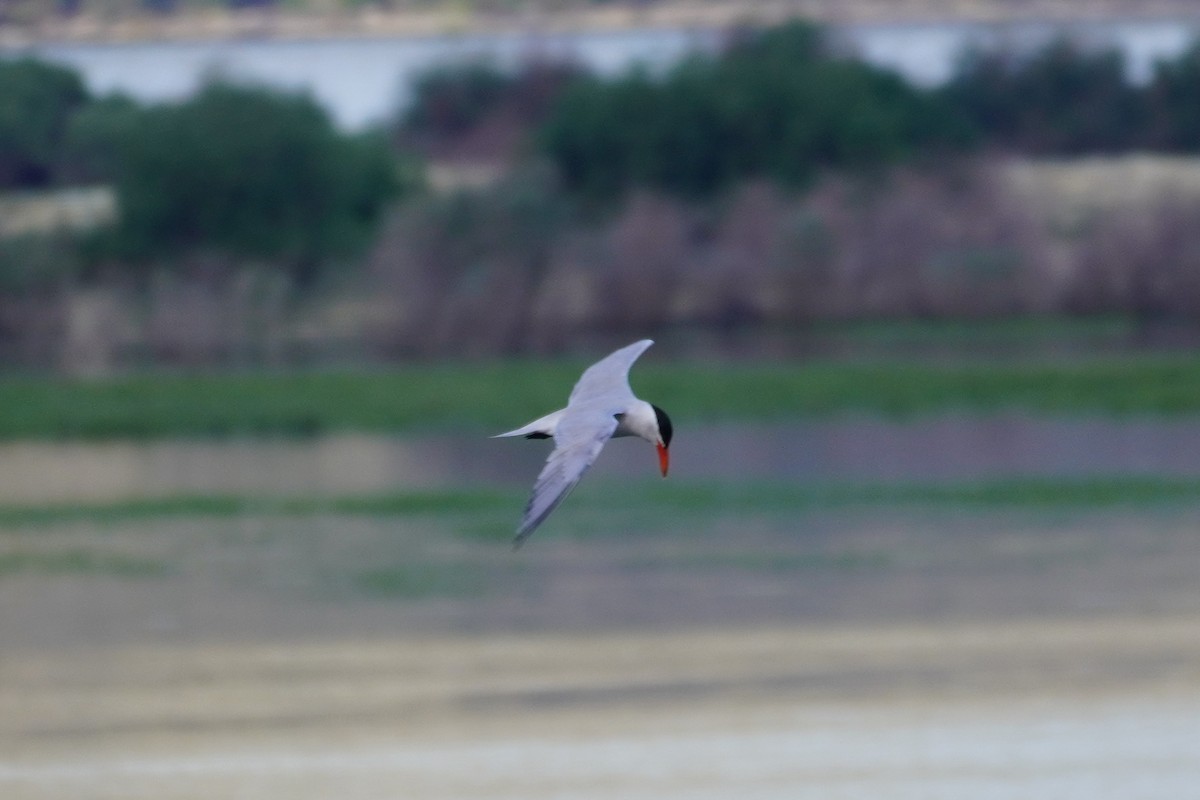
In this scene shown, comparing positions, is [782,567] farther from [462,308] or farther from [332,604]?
[462,308]

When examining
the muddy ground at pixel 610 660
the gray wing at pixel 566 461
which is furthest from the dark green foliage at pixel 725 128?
the gray wing at pixel 566 461

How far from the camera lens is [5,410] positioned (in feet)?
73.2

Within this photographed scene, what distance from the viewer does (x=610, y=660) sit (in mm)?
11695

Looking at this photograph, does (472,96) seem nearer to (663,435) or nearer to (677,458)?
(677,458)

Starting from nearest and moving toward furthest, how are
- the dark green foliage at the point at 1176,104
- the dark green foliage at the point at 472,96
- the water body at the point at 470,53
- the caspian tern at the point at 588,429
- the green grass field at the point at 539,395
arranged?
the caspian tern at the point at 588,429 < the green grass field at the point at 539,395 < the dark green foliage at the point at 1176,104 < the water body at the point at 470,53 < the dark green foliage at the point at 472,96

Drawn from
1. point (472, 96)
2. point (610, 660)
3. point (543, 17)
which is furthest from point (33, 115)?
point (610, 660)

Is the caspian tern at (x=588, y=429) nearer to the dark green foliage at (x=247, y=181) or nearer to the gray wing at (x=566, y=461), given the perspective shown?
the gray wing at (x=566, y=461)

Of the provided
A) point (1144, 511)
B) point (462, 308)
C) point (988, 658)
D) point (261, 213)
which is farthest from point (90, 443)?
point (988, 658)

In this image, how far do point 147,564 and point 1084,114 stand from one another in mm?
25929

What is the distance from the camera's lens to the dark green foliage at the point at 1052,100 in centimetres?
3647

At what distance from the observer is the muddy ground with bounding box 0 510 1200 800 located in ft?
31.3

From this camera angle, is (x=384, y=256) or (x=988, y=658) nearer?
(x=988, y=658)

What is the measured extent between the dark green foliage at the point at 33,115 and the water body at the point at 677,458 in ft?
42.0

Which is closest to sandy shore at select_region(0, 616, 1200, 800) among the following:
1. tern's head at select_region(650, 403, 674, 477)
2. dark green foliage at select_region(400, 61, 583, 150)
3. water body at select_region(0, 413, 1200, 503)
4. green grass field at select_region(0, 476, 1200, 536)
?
tern's head at select_region(650, 403, 674, 477)
